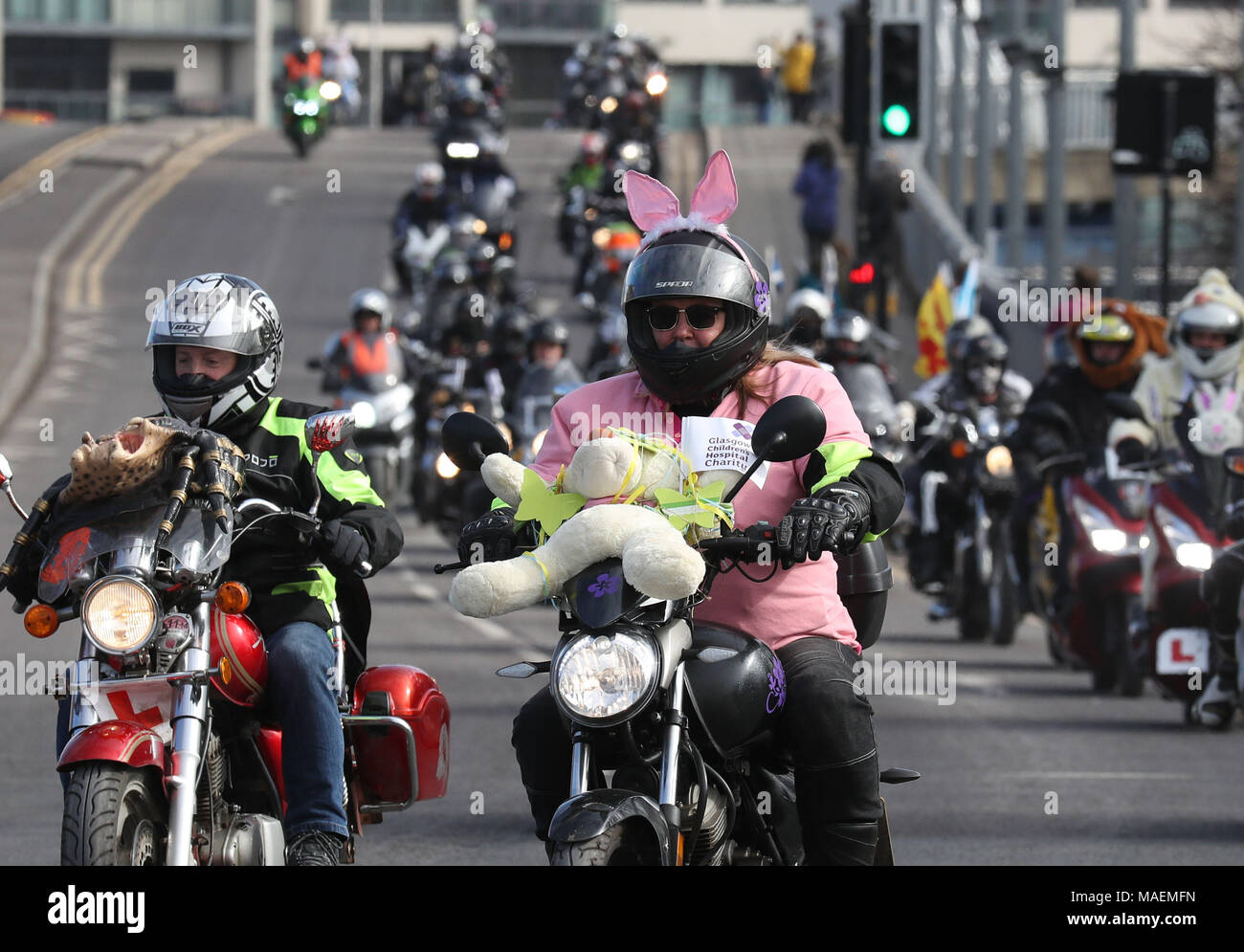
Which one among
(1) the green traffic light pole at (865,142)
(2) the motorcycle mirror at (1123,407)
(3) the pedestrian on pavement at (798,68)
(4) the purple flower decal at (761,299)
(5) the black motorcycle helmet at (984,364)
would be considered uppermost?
(3) the pedestrian on pavement at (798,68)

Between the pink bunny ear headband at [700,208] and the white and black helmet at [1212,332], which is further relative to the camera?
the white and black helmet at [1212,332]

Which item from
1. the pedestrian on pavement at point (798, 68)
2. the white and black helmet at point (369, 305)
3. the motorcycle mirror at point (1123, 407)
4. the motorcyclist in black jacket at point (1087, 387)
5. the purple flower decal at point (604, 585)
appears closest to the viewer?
the purple flower decal at point (604, 585)

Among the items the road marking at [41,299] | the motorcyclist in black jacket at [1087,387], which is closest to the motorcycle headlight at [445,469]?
the motorcyclist in black jacket at [1087,387]

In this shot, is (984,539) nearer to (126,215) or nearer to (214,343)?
(214,343)

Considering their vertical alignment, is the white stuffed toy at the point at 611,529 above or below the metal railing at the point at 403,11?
below

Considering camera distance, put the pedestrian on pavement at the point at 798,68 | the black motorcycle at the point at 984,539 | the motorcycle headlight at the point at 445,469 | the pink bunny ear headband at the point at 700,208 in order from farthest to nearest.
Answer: the pedestrian on pavement at the point at 798,68
the motorcycle headlight at the point at 445,469
the black motorcycle at the point at 984,539
the pink bunny ear headband at the point at 700,208

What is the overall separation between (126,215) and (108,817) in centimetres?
3578

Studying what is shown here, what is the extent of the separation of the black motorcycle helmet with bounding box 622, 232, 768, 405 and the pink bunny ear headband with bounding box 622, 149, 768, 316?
30mm

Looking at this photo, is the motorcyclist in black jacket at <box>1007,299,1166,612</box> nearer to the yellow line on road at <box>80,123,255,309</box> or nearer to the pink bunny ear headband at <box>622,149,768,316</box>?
the pink bunny ear headband at <box>622,149,768,316</box>

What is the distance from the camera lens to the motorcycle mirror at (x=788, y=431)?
5730 mm

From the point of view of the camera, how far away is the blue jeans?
675 cm

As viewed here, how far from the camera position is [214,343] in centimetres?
690

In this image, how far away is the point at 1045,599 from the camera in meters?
15.7

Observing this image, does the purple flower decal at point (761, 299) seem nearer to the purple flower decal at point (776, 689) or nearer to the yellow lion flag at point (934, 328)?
the purple flower decal at point (776, 689)
